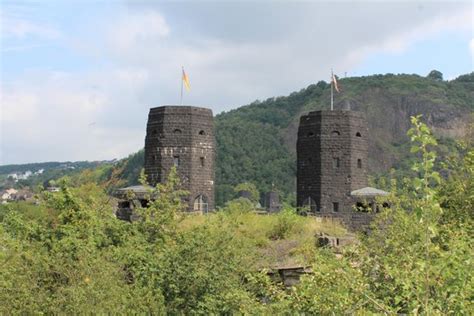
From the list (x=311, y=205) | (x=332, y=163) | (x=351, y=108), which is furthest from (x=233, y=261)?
(x=351, y=108)

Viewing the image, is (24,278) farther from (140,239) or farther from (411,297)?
(411,297)

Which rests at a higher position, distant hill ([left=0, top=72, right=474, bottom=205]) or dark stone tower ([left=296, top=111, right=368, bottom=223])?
distant hill ([left=0, top=72, right=474, bottom=205])

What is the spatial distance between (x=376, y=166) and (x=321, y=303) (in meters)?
92.6

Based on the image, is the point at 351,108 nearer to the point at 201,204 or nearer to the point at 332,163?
the point at 332,163

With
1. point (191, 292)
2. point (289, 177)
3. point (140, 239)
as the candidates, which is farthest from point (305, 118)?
point (289, 177)

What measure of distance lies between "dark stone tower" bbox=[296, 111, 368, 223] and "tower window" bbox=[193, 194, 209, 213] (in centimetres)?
419

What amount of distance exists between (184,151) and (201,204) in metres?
2.24

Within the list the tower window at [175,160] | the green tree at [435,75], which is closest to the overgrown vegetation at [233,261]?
the tower window at [175,160]

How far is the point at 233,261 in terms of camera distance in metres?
14.3

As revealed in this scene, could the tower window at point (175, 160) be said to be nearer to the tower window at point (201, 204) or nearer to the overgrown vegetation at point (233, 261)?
the tower window at point (201, 204)

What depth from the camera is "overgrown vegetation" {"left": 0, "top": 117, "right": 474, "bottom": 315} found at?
284 inches

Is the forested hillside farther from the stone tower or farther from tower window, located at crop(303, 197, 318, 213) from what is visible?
the stone tower

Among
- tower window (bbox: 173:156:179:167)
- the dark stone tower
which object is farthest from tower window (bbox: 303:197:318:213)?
tower window (bbox: 173:156:179:167)

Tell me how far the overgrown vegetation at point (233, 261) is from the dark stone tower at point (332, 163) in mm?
8901
